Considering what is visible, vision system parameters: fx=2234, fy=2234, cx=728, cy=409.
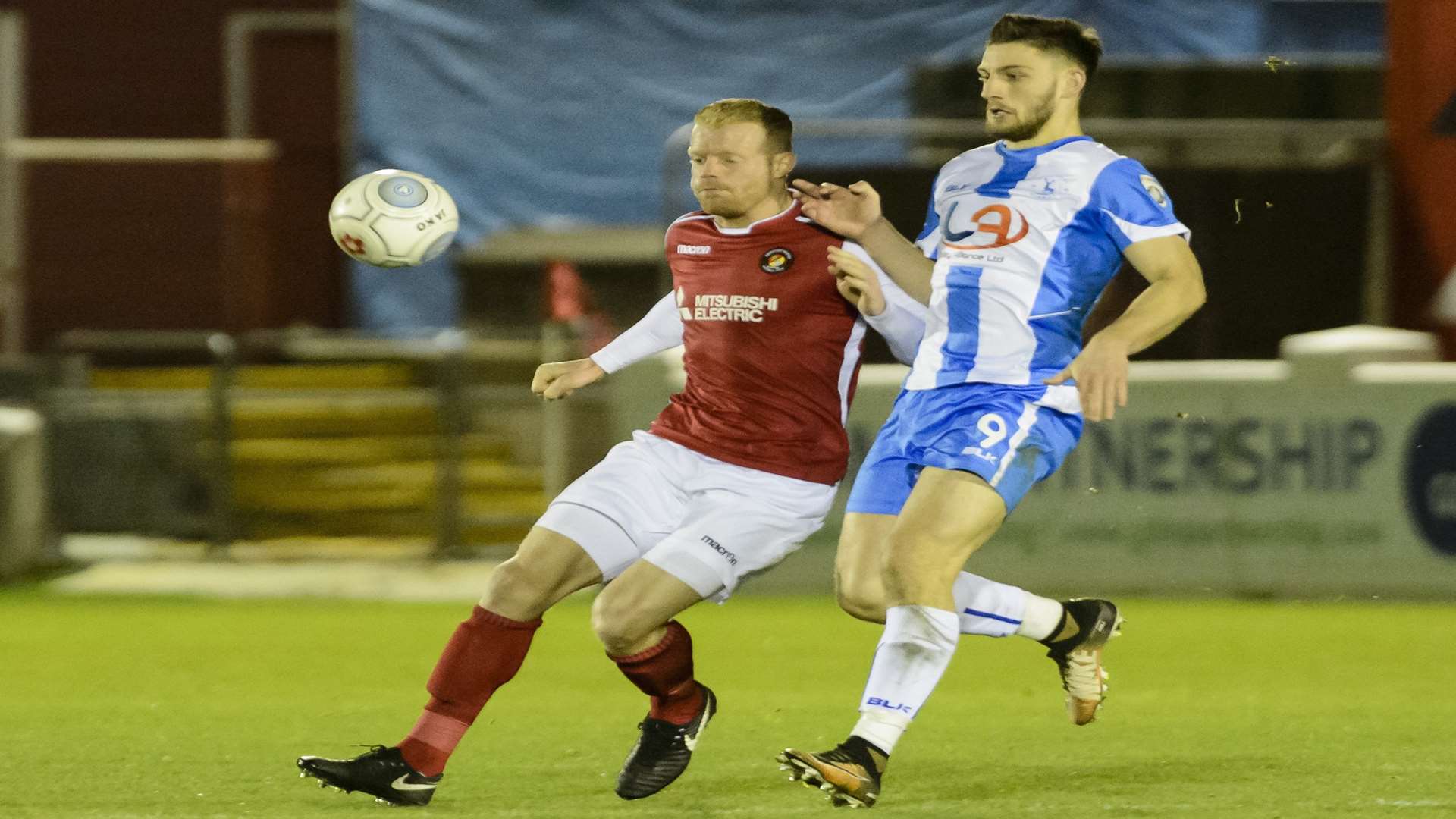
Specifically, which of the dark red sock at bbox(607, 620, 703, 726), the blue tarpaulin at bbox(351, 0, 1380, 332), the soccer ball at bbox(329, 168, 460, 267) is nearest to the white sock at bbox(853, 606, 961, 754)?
the dark red sock at bbox(607, 620, 703, 726)

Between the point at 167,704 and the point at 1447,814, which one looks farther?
the point at 167,704

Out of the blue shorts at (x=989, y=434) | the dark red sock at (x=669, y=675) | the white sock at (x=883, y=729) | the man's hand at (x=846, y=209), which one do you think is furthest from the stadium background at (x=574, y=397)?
the man's hand at (x=846, y=209)

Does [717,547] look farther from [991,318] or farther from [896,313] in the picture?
[991,318]

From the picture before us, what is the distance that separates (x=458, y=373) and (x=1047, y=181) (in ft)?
29.2

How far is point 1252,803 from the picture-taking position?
6105 mm

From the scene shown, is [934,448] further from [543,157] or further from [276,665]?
[543,157]

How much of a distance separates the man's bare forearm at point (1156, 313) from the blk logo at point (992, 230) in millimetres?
410

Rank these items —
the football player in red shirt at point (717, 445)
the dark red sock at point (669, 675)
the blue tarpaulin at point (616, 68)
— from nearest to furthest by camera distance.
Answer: the football player in red shirt at point (717, 445), the dark red sock at point (669, 675), the blue tarpaulin at point (616, 68)

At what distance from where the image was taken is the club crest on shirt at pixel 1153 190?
19.5 ft

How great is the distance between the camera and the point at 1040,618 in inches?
269

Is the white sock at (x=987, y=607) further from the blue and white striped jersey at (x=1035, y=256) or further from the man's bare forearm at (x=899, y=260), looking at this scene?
the man's bare forearm at (x=899, y=260)

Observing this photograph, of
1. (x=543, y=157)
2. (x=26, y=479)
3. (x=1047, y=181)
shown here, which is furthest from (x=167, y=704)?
(x=543, y=157)

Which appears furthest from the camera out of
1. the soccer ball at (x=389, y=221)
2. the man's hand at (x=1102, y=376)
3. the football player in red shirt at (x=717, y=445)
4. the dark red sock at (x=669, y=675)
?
the soccer ball at (x=389, y=221)

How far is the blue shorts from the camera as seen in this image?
594cm
